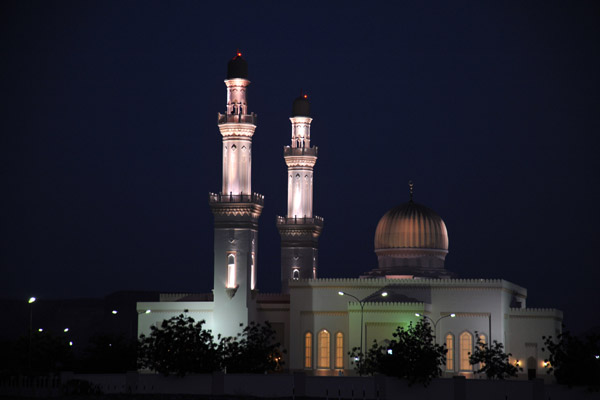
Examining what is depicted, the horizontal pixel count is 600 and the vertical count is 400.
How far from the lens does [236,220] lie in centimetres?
7125

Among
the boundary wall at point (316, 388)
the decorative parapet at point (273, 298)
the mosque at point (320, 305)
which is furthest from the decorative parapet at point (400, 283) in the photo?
the boundary wall at point (316, 388)

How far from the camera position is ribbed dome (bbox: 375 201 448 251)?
254ft

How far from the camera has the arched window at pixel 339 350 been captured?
2785 inches

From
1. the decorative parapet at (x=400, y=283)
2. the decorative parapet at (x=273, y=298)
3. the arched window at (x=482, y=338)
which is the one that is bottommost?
the arched window at (x=482, y=338)

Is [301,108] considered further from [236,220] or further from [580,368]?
[580,368]

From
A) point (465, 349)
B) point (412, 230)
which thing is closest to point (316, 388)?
point (465, 349)

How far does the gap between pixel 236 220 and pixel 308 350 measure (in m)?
9.34

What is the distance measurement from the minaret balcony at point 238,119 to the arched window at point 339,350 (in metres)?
14.4

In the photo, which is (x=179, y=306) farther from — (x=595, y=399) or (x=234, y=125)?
(x=595, y=399)

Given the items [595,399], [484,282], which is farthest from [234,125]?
[595,399]

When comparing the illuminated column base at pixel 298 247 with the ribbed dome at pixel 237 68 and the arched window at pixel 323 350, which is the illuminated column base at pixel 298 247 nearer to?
the arched window at pixel 323 350

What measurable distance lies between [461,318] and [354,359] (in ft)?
24.4

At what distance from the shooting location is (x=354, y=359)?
6906 centimetres

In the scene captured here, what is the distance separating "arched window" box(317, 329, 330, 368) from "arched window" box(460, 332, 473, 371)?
8.23m
